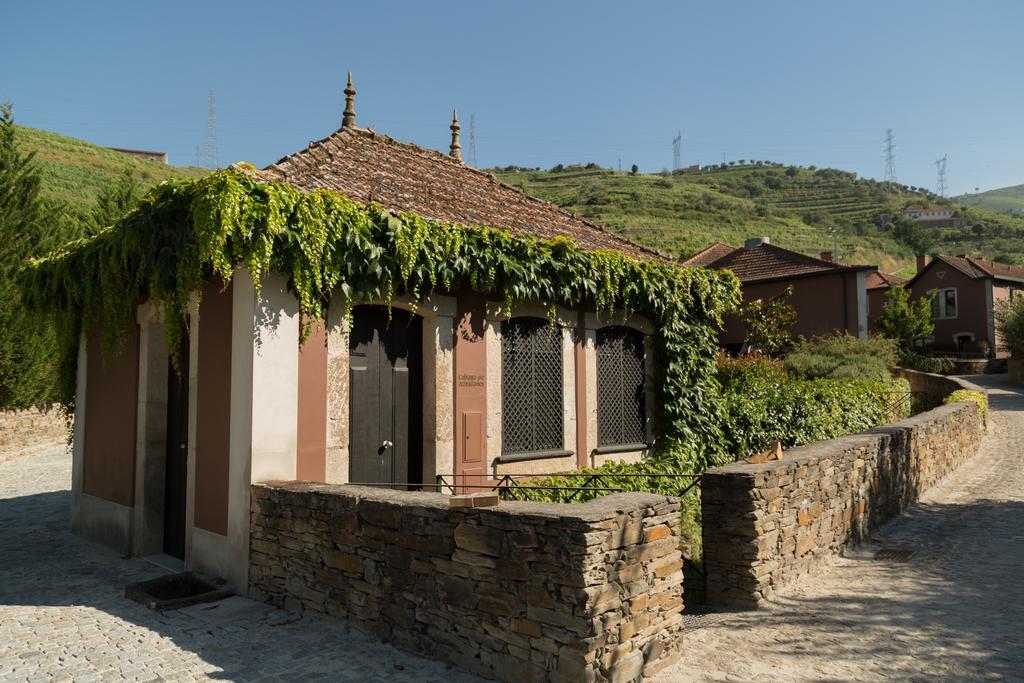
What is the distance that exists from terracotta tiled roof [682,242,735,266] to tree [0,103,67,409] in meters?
24.9

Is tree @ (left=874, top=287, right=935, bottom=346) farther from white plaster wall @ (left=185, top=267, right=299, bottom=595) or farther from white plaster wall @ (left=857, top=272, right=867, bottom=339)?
white plaster wall @ (left=185, top=267, right=299, bottom=595)

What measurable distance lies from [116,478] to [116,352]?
1.60 m

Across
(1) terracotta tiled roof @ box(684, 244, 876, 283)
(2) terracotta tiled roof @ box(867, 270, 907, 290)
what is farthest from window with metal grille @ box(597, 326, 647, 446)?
(2) terracotta tiled roof @ box(867, 270, 907, 290)

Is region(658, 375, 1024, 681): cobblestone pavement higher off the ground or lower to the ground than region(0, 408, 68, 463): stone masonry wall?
lower

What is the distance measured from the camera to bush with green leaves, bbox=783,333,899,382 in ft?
62.8

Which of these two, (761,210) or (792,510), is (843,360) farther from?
(761,210)

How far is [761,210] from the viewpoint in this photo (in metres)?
80.5

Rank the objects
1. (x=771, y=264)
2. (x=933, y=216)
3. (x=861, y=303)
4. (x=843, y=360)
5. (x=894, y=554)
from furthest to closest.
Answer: (x=933, y=216)
(x=771, y=264)
(x=861, y=303)
(x=843, y=360)
(x=894, y=554)

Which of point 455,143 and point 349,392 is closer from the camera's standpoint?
point 349,392

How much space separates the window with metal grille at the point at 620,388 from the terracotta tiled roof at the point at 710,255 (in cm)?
2124

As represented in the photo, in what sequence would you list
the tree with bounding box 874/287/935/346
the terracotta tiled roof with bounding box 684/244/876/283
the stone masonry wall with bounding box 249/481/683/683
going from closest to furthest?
1. the stone masonry wall with bounding box 249/481/683/683
2. the terracotta tiled roof with bounding box 684/244/876/283
3. the tree with bounding box 874/287/935/346

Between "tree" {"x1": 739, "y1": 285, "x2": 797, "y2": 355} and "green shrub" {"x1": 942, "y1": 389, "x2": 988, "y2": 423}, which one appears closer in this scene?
"green shrub" {"x1": 942, "y1": 389, "x2": 988, "y2": 423}

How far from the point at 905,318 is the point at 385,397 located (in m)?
38.5

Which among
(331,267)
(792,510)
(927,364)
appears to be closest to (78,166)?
(331,267)
